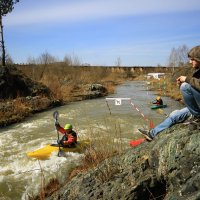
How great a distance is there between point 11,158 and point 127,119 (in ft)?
20.4

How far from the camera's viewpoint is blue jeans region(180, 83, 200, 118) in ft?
13.2

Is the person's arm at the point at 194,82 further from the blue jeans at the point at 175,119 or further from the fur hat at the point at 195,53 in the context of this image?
the blue jeans at the point at 175,119

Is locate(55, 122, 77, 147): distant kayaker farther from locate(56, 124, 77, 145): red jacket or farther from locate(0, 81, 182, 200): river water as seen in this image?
locate(0, 81, 182, 200): river water

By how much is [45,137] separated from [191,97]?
7851mm

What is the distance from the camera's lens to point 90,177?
15.0ft

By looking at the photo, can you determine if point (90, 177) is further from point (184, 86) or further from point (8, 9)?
point (8, 9)

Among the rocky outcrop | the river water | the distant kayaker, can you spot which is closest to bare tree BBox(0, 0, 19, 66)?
the river water

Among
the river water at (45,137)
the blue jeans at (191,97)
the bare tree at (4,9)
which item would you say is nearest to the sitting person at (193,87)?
the blue jeans at (191,97)

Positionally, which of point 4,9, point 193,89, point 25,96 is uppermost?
point 4,9

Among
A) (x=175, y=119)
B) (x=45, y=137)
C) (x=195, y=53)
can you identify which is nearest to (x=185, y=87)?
(x=195, y=53)

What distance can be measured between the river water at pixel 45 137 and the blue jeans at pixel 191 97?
147 cm

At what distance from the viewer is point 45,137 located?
438 inches

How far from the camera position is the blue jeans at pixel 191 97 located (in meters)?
4.04

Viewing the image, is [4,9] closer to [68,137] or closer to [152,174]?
[68,137]
